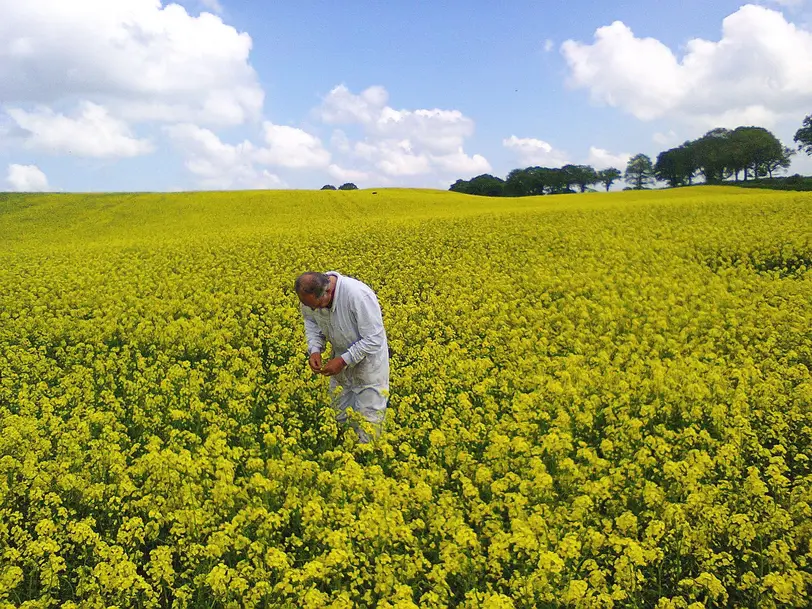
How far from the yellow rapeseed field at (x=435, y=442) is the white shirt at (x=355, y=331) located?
1.66ft

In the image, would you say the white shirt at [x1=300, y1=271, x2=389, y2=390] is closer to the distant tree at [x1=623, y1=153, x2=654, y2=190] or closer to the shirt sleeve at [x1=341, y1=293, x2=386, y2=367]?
the shirt sleeve at [x1=341, y1=293, x2=386, y2=367]

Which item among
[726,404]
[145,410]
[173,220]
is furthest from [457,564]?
[173,220]

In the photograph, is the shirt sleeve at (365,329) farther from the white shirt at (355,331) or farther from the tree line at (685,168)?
the tree line at (685,168)

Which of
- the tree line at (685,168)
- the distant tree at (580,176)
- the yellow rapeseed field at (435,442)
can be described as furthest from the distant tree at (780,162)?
the yellow rapeseed field at (435,442)

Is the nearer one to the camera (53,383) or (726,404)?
(726,404)

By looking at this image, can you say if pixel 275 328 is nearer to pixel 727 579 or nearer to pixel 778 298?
pixel 727 579

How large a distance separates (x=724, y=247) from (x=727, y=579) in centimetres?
1266

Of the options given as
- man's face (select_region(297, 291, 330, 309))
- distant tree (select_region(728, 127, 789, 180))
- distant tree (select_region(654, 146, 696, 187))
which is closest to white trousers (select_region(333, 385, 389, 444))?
man's face (select_region(297, 291, 330, 309))

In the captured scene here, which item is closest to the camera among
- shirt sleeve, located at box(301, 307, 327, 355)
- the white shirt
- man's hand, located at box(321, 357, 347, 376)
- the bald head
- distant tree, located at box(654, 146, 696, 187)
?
the bald head

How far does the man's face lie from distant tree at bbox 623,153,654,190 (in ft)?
370

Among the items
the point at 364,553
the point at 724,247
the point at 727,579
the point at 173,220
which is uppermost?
the point at 173,220

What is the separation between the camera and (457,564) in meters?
3.67

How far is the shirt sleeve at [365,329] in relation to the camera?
→ 18.8 ft

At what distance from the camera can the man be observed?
567 centimetres
